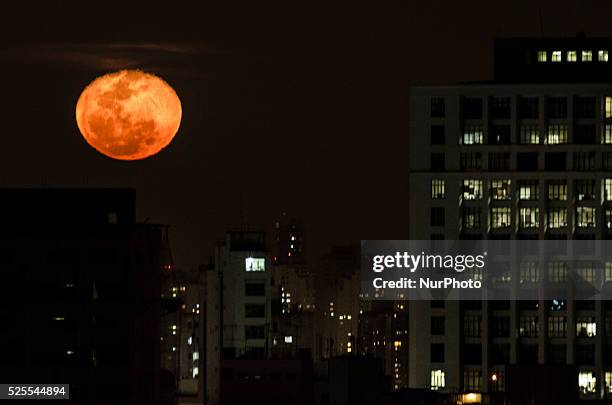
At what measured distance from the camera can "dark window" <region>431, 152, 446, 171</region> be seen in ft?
493

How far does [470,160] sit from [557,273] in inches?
391

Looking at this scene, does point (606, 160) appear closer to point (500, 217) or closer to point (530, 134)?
point (530, 134)

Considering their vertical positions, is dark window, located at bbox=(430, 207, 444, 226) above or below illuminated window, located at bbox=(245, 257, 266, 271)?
above

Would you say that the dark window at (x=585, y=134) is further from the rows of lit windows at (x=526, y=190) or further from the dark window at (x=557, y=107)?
the rows of lit windows at (x=526, y=190)

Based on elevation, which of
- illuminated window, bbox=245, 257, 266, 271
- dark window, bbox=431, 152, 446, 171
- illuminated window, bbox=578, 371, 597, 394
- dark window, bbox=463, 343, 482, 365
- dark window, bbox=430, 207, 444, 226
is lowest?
illuminated window, bbox=578, 371, 597, 394

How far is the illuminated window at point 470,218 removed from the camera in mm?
150250

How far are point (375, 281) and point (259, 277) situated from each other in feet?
32.5

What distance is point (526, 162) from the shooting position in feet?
500

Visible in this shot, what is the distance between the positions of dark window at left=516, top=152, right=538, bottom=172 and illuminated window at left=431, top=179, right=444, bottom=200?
19.8ft

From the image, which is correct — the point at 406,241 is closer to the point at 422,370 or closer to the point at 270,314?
the point at 422,370

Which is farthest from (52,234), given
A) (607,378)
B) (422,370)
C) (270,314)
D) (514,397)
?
(270,314)

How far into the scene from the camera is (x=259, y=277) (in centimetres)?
16888

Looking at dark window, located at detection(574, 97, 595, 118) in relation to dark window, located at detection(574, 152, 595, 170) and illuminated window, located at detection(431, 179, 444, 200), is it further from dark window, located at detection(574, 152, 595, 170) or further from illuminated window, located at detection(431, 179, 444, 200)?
illuminated window, located at detection(431, 179, 444, 200)

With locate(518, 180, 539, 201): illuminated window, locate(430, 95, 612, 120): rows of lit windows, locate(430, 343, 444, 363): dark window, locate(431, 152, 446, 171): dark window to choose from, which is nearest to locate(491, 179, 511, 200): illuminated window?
locate(518, 180, 539, 201): illuminated window
